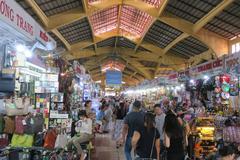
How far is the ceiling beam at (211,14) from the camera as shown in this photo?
35.0ft

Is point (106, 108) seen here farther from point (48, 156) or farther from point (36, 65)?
point (48, 156)

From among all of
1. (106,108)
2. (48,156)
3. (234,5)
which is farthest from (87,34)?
(48,156)

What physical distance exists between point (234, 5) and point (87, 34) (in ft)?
34.0

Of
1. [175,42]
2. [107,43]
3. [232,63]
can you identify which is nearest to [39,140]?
[232,63]

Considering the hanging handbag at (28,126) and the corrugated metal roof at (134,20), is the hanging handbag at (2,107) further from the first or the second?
the corrugated metal roof at (134,20)

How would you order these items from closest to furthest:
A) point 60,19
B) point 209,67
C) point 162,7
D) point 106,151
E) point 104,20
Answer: point 106,151
point 209,67
point 162,7
point 60,19
point 104,20

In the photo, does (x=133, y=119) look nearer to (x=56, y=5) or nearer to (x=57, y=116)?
(x=57, y=116)

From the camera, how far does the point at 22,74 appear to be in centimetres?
745

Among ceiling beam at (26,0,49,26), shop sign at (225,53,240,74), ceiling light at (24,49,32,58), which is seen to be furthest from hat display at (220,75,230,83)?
ceiling beam at (26,0,49,26)

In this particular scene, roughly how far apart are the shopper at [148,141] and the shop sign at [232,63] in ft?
14.3

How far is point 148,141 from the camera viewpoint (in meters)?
4.39

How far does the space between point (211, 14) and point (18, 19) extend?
9109mm

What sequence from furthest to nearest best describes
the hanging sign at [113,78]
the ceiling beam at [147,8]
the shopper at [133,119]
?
the hanging sign at [113,78] < the ceiling beam at [147,8] < the shopper at [133,119]

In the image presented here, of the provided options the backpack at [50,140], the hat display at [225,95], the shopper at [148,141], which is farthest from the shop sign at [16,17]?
the hat display at [225,95]
